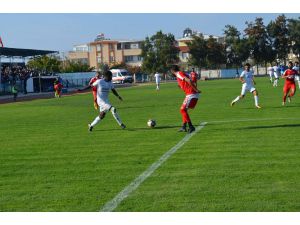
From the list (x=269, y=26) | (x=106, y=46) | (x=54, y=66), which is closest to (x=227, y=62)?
(x=269, y=26)

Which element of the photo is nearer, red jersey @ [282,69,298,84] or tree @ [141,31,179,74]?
red jersey @ [282,69,298,84]

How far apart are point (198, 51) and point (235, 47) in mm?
6341

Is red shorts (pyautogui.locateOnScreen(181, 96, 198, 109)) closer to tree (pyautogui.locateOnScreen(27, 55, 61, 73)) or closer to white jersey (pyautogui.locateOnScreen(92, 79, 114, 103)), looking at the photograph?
white jersey (pyautogui.locateOnScreen(92, 79, 114, 103))

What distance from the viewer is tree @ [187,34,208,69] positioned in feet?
303

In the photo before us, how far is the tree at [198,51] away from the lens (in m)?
92.4

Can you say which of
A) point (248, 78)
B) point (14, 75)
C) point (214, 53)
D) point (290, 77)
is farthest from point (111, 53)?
point (248, 78)

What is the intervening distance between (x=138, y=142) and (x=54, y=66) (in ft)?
256

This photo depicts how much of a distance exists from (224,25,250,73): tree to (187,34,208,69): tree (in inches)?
156

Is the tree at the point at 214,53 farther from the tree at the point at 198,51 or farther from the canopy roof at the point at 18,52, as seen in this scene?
the canopy roof at the point at 18,52

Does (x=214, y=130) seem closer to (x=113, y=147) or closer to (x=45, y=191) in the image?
(x=113, y=147)

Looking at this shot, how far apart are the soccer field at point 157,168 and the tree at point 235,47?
75384 millimetres

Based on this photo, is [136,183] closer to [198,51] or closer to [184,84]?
[184,84]

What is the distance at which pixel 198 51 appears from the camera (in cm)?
9312

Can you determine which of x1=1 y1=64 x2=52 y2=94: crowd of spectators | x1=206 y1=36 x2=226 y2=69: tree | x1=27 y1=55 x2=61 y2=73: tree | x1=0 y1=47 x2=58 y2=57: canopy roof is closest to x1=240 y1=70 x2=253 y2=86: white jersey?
x1=1 y1=64 x2=52 y2=94: crowd of spectators
